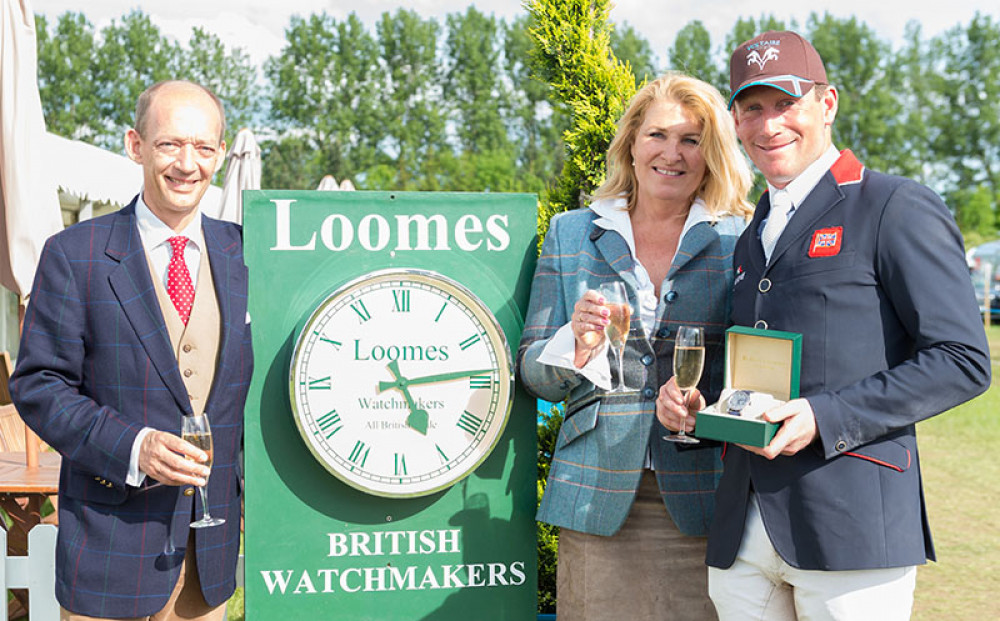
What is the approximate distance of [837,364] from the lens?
92.5 inches

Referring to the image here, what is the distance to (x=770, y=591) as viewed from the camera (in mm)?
2480

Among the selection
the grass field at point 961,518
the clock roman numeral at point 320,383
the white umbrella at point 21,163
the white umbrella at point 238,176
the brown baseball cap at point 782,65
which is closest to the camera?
the brown baseball cap at point 782,65

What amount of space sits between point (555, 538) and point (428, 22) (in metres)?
57.4

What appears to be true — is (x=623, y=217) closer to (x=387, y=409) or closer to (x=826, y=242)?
(x=826, y=242)

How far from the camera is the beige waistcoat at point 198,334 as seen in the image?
8.57 feet

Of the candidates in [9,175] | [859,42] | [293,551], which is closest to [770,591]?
[293,551]

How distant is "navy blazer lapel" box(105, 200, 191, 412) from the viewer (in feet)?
8.36

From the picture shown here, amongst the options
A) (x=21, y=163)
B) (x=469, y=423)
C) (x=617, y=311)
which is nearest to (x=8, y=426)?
(x=21, y=163)

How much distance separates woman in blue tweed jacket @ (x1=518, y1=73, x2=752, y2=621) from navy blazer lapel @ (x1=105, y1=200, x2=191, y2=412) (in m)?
1.00

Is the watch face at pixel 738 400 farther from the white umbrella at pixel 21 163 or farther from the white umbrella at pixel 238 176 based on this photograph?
the white umbrella at pixel 238 176

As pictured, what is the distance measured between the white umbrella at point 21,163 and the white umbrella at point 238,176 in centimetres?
294

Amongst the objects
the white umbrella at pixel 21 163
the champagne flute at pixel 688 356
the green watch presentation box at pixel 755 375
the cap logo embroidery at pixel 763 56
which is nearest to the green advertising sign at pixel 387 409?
the champagne flute at pixel 688 356

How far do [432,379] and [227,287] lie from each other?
2.26ft

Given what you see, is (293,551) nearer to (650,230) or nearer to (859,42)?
(650,230)
